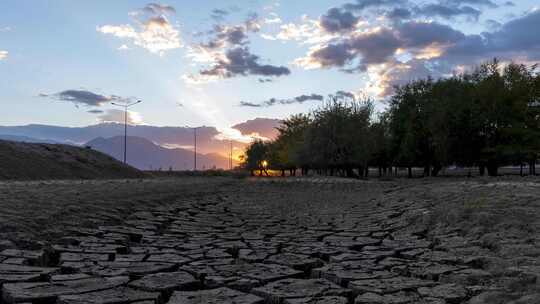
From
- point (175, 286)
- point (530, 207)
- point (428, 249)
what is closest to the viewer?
point (175, 286)

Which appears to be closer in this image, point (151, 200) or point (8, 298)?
point (8, 298)

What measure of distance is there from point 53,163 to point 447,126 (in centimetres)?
3243

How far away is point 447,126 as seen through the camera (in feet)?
122

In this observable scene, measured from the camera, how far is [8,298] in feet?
13.5

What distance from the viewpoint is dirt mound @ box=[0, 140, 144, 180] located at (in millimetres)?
35438

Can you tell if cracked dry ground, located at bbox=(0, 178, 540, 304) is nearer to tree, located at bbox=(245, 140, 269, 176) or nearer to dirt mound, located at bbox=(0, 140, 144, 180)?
dirt mound, located at bbox=(0, 140, 144, 180)

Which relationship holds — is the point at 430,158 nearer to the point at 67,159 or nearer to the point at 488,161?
the point at 488,161

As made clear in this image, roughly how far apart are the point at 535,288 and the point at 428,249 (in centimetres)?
253

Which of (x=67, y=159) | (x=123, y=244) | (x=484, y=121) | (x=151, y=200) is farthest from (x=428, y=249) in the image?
(x=67, y=159)

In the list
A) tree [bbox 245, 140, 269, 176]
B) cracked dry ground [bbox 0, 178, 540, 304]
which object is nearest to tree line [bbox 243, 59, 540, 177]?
cracked dry ground [bbox 0, 178, 540, 304]

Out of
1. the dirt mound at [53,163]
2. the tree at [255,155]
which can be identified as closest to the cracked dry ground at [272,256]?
the dirt mound at [53,163]

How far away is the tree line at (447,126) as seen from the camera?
118 feet

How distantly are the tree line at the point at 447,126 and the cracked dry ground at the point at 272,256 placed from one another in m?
27.4

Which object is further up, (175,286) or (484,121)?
(484,121)
